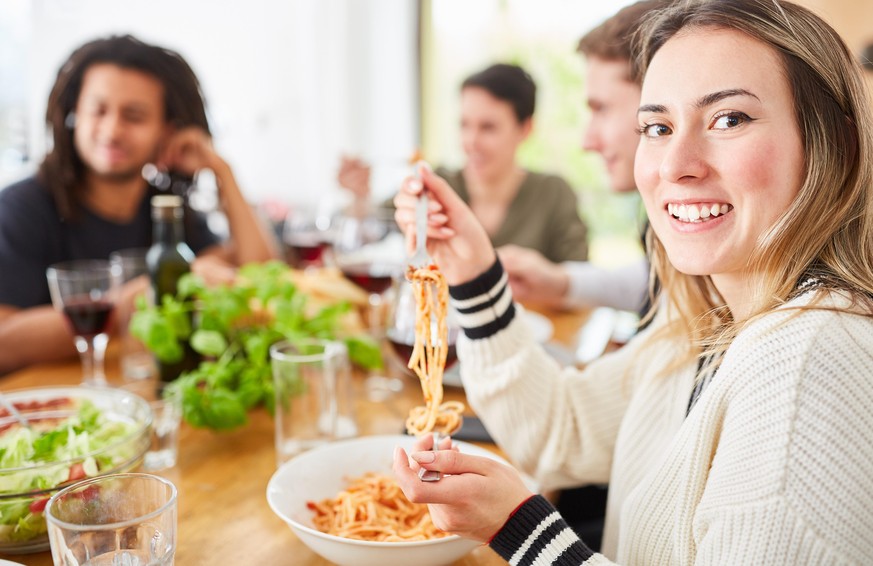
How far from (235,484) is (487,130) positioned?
2.41 meters

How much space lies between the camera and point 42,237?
2219 mm

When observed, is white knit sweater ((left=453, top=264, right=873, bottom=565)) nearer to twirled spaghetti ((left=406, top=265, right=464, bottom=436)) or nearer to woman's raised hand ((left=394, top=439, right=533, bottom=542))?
woman's raised hand ((left=394, top=439, right=533, bottom=542))

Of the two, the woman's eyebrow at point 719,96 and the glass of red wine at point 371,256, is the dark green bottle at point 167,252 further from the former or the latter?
the woman's eyebrow at point 719,96

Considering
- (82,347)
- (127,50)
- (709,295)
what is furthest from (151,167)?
(709,295)

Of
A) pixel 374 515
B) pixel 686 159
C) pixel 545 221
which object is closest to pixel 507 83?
pixel 545 221

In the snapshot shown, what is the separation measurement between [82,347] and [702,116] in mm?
1247

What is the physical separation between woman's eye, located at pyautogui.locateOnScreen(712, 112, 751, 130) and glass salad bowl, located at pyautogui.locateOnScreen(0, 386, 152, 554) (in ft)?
2.73

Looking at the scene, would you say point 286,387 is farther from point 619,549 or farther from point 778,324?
point 778,324

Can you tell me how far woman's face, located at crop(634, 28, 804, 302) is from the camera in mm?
851

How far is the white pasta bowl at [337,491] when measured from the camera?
0.84 m

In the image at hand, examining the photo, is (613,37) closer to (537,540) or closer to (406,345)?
(406,345)

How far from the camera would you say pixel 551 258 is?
324 centimetres

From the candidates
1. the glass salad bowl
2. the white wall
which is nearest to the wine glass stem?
the glass salad bowl

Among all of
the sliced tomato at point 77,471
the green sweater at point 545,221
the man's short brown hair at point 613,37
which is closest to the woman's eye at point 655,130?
the man's short brown hair at point 613,37
